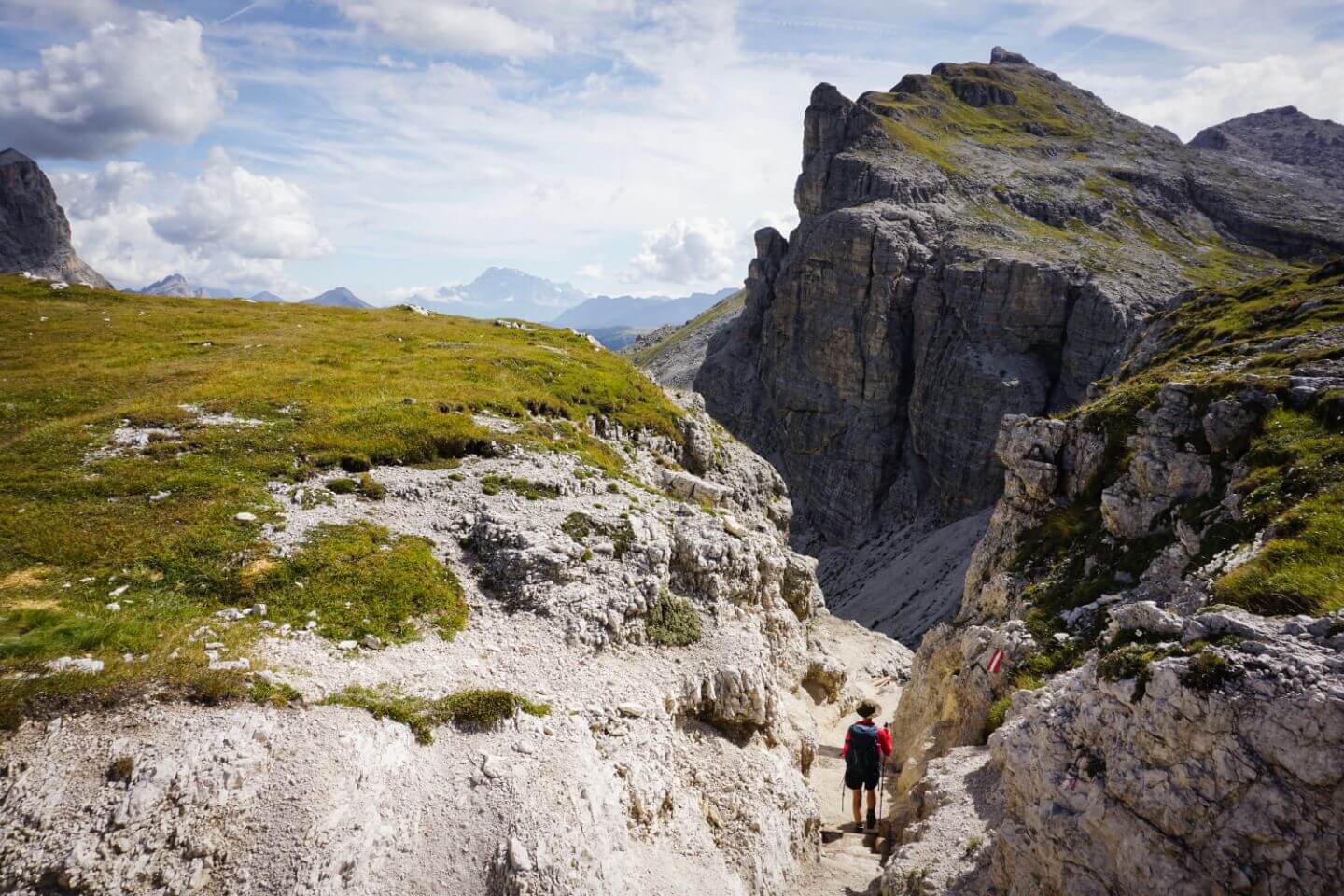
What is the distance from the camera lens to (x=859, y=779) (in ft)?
78.0

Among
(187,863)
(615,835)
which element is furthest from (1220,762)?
(187,863)

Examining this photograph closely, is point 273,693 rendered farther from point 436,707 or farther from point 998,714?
point 998,714

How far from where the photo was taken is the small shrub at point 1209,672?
12.9 metres

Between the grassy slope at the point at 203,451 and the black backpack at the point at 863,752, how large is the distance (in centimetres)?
1484

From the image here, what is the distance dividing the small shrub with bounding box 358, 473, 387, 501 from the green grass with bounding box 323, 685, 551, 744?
1042cm

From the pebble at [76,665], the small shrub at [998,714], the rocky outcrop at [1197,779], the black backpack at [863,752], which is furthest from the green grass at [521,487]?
the rocky outcrop at [1197,779]

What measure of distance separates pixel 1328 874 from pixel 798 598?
28.8 meters

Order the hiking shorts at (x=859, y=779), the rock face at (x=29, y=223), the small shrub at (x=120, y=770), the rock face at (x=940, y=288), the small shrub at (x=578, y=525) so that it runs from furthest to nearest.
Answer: the rock face at (x=29, y=223) < the rock face at (x=940, y=288) < the small shrub at (x=578, y=525) < the hiking shorts at (x=859, y=779) < the small shrub at (x=120, y=770)

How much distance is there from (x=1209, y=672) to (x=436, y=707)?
16966 millimetres

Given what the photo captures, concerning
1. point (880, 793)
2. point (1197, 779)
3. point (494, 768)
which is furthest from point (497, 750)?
point (880, 793)

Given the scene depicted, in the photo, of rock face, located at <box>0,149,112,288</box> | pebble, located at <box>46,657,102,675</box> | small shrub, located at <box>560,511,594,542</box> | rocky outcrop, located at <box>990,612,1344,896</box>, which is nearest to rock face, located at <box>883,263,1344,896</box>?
rocky outcrop, located at <box>990,612,1344,896</box>

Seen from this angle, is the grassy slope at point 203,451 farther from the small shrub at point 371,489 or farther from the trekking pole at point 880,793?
the trekking pole at point 880,793

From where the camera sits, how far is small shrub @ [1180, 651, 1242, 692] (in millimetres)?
12906

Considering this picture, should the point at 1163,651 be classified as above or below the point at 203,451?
below
